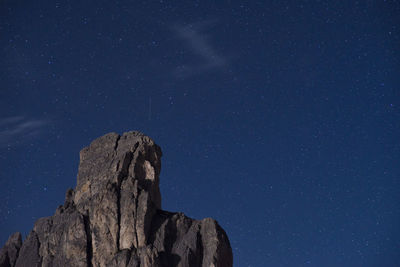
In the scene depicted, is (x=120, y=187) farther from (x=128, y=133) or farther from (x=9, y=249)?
(x=9, y=249)

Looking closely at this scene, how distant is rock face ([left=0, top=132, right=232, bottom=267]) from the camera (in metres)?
49.5

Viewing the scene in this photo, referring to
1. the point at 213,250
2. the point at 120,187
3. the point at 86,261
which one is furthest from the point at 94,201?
the point at 213,250

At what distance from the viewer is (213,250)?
49.6 meters

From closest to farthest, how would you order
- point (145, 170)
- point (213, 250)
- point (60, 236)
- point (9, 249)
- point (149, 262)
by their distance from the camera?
point (149, 262)
point (213, 250)
point (60, 236)
point (9, 249)
point (145, 170)

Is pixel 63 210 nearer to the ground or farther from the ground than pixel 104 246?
farther from the ground

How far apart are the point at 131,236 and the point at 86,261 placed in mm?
5948

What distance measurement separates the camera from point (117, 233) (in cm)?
5125

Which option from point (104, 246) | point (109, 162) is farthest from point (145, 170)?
point (104, 246)

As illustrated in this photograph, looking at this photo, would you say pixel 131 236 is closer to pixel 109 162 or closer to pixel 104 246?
pixel 104 246

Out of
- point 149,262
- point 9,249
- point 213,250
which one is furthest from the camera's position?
point 9,249

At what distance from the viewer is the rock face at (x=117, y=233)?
49.5m

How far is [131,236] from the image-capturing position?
5034 cm

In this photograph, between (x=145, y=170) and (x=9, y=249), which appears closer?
(x=9, y=249)

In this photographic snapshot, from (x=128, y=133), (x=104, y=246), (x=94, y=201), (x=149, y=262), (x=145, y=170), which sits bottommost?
(x=149, y=262)
